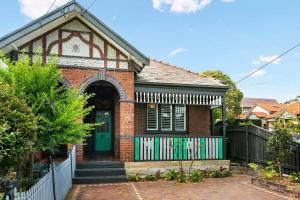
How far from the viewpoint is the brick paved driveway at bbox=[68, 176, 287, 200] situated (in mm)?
9164

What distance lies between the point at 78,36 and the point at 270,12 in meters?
9.76

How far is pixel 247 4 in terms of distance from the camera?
14.8m

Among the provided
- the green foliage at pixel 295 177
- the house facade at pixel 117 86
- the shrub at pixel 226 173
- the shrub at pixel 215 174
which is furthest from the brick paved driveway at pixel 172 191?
the house facade at pixel 117 86

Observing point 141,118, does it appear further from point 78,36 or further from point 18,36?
point 18,36

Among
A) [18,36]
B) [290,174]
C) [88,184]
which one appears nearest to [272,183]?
[290,174]

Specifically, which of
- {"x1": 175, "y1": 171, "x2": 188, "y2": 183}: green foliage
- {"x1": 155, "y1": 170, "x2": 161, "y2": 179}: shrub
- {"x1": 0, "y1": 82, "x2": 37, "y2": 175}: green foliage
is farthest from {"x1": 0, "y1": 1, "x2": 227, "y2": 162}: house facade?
{"x1": 0, "y1": 82, "x2": 37, "y2": 175}: green foliage

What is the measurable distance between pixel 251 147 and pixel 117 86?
6771 mm

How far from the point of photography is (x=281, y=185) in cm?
964

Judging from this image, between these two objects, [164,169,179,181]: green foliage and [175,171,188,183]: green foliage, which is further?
[164,169,179,181]: green foliage

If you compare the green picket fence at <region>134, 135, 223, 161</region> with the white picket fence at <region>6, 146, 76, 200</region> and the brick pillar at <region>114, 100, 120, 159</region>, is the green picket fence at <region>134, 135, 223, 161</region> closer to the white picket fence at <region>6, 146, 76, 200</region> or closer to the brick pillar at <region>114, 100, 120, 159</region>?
the brick pillar at <region>114, 100, 120, 159</region>

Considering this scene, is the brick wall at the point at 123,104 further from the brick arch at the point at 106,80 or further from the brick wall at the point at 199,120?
the brick wall at the point at 199,120

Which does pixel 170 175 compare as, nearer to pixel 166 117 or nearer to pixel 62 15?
pixel 166 117

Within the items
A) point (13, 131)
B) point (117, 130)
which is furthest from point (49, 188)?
point (117, 130)

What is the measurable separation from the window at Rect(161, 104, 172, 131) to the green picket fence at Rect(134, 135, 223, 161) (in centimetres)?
203
